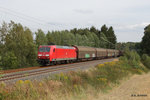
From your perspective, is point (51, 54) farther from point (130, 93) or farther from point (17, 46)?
point (130, 93)

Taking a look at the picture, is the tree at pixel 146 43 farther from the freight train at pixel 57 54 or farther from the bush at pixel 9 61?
the bush at pixel 9 61

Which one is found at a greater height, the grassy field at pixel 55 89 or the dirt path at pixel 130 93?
the grassy field at pixel 55 89

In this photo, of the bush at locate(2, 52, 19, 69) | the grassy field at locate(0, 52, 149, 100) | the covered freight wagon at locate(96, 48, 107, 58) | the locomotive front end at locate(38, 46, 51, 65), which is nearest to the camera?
the grassy field at locate(0, 52, 149, 100)

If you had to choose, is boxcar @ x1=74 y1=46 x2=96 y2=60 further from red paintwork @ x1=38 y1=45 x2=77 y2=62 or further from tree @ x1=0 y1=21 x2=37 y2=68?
tree @ x1=0 y1=21 x2=37 y2=68

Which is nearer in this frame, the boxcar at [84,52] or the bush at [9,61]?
the bush at [9,61]

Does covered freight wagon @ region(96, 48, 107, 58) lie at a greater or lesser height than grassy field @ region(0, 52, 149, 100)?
greater

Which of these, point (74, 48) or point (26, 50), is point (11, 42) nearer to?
point (26, 50)

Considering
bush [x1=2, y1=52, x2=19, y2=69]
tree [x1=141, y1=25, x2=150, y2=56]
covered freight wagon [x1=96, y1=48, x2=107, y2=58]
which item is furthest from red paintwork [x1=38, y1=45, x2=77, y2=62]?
tree [x1=141, y1=25, x2=150, y2=56]

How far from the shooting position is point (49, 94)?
8.82 m

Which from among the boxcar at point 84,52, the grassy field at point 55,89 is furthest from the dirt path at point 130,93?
the boxcar at point 84,52

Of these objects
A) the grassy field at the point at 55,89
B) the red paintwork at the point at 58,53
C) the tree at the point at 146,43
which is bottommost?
the grassy field at the point at 55,89

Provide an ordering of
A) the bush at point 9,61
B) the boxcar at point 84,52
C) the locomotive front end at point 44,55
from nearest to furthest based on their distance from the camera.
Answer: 1. the locomotive front end at point 44,55
2. the bush at point 9,61
3. the boxcar at point 84,52

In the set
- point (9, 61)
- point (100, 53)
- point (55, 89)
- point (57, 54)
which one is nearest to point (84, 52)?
point (100, 53)

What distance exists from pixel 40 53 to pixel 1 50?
796cm
